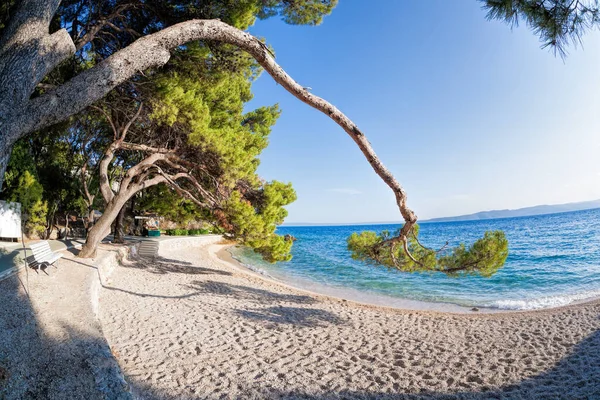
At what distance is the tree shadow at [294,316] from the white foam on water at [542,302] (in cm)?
652

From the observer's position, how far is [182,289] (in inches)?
378

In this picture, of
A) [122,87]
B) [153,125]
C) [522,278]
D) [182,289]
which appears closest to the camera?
[122,87]

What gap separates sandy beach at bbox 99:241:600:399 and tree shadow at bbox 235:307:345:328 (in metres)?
0.03

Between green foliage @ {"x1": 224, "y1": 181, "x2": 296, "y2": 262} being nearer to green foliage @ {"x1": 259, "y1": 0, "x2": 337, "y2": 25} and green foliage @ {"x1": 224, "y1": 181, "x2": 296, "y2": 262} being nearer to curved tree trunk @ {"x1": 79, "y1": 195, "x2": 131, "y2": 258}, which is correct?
curved tree trunk @ {"x1": 79, "y1": 195, "x2": 131, "y2": 258}

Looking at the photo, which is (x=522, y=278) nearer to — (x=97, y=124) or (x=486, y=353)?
(x=486, y=353)

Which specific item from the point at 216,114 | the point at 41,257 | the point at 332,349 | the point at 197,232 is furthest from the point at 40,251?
the point at 197,232

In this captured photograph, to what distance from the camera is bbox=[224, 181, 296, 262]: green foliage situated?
425 inches

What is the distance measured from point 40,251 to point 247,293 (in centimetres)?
557

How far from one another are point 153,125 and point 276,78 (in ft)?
31.5

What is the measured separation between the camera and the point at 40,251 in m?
6.85

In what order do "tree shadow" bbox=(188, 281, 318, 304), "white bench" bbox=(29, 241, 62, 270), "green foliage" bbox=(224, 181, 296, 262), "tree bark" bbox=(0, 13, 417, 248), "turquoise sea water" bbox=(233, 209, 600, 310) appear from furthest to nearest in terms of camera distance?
"turquoise sea water" bbox=(233, 209, 600, 310)
"green foliage" bbox=(224, 181, 296, 262)
"tree shadow" bbox=(188, 281, 318, 304)
"white bench" bbox=(29, 241, 62, 270)
"tree bark" bbox=(0, 13, 417, 248)

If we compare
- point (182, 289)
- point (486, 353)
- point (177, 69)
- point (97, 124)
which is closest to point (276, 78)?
point (177, 69)

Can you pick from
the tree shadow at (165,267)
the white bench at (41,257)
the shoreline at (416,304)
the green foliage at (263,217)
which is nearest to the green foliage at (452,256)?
the shoreline at (416,304)

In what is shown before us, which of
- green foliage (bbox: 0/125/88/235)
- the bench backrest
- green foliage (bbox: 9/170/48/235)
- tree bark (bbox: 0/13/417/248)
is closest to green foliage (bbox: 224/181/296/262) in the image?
the bench backrest
